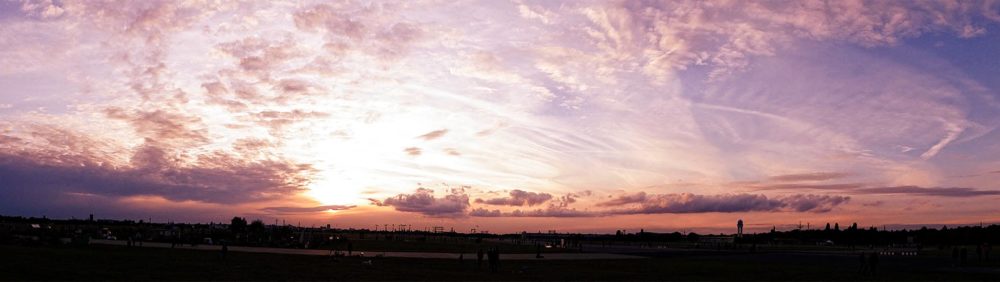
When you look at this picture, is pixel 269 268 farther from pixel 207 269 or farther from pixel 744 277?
pixel 744 277

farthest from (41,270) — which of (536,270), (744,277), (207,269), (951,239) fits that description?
(951,239)

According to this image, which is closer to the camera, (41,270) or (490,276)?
(41,270)

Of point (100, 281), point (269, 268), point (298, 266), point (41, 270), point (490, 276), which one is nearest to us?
point (100, 281)

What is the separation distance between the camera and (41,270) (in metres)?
42.1

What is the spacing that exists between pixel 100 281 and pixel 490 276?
72.7ft

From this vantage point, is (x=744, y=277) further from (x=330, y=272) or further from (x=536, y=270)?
(x=330, y=272)

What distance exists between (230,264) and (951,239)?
675ft

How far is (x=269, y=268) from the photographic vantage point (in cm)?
5094

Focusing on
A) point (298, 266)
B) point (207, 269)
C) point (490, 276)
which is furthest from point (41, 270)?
point (490, 276)

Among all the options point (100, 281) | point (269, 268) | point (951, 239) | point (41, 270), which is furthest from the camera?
point (951, 239)

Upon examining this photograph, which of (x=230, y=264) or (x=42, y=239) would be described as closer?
(x=230, y=264)

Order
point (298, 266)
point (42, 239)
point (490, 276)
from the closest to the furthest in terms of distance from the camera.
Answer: point (490, 276)
point (298, 266)
point (42, 239)

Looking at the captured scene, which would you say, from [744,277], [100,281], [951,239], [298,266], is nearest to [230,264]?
[298,266]

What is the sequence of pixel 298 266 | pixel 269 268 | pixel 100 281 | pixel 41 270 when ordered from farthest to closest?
pixel 298 266 → pixel 269 268 → pixel 41 270 → pixel 100 281
